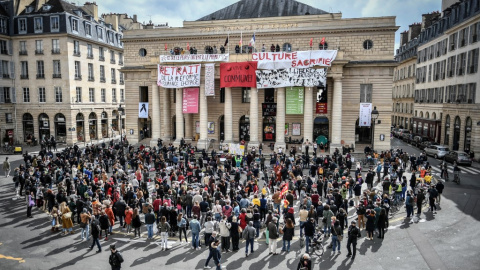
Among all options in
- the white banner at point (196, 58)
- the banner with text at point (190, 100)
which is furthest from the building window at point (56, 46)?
the banner with text at point (190, 100)

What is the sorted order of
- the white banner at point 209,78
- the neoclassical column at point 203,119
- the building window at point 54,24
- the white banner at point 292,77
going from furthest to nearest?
the building window at point 54,24, the neoclassical column at point 203,119, the white banner at point 209,78, the white banner at point 292,77

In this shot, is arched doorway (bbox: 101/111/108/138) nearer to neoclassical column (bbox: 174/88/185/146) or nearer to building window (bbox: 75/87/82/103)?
building window (bbox: 75/87/82/103)

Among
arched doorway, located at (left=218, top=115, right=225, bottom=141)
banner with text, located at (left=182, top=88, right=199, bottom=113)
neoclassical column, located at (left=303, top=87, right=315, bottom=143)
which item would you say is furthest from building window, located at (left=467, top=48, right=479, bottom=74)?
banner with text, located at (left=182, top=88, right=199, bottom=113)

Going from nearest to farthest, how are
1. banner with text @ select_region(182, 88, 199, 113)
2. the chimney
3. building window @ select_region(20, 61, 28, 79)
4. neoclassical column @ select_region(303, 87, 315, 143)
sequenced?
neoclassical column @ select_region(303, 87, 315, 143) < banner with text @ select_region(182, 88, 199, 113) < building window @ select_region(20, 61, 28, 79) < the chimney

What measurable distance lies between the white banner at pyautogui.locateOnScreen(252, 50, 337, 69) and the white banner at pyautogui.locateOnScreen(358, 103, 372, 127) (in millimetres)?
6669

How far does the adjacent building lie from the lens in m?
46.1

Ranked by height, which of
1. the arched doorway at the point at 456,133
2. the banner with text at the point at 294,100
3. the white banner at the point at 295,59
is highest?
the white banner at the point at 295,59

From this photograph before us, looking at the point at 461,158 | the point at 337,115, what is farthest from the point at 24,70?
the point at 461,158

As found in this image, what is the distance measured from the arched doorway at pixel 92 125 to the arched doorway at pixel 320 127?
3353 centimetres

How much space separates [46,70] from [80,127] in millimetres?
8974

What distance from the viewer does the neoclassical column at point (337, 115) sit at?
3550cm

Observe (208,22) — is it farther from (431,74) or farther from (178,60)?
(431,74)

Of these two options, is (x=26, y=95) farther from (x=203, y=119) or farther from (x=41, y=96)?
(x=203, y=119)

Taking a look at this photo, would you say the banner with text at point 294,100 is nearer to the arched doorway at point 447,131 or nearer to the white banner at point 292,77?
the white banner at point 292,77
